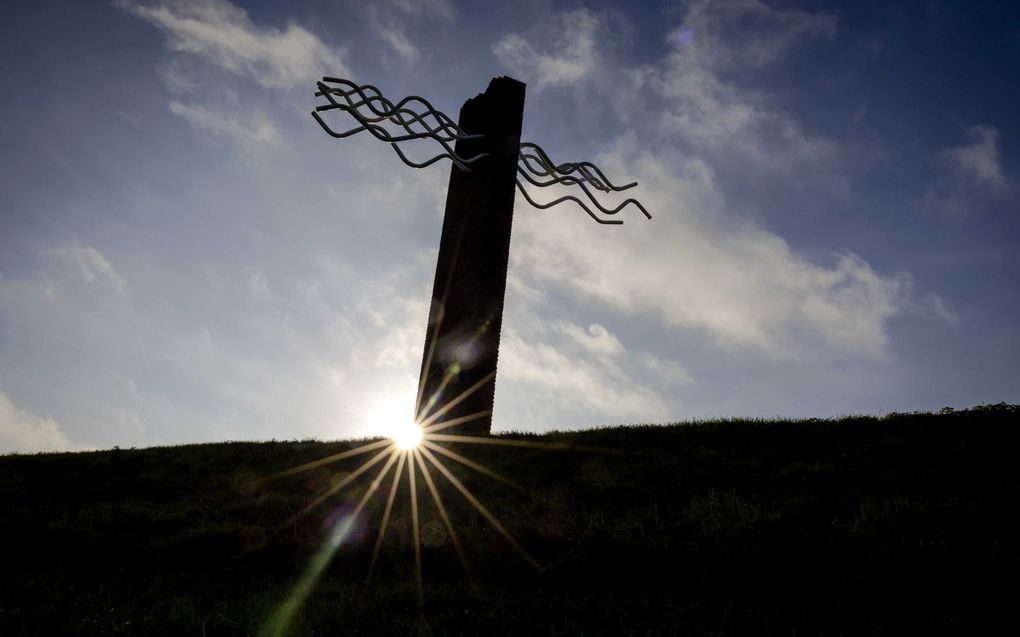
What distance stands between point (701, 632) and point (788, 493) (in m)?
2.19

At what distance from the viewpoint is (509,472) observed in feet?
19.9

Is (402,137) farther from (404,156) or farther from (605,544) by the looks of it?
(605,544)

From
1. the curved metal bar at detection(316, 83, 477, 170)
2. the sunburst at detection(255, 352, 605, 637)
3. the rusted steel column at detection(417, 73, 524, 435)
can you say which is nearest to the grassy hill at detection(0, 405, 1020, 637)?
the sunburst at detection(255, 352, 605, 637)

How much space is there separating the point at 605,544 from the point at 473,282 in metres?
2.30

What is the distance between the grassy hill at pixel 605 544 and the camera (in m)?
3.25

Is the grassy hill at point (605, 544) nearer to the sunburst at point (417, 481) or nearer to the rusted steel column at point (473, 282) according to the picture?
the sunburst at point (417, 481)

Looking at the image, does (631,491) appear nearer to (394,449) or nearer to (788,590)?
(788,590)

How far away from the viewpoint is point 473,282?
550 cm

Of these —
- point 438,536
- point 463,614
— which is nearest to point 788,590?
point 463,614

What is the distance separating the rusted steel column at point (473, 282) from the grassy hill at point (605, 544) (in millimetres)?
529

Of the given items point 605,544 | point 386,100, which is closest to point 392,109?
point 386,100

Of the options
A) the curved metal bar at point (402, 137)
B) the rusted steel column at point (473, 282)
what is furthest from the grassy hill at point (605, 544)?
the curved metal bar at point (402, 137)

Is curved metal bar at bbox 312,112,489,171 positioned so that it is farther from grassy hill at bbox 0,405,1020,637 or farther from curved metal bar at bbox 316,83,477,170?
grassy hill at bbox 0,405,1020,637

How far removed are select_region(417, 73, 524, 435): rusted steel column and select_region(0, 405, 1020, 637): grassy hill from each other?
529 mm
